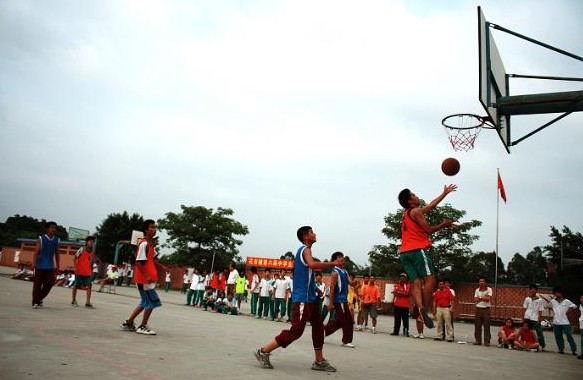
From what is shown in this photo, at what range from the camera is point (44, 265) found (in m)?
11.2

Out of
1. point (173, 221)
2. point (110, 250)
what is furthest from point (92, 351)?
point (110, 250)

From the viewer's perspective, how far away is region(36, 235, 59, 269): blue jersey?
36.8 feet

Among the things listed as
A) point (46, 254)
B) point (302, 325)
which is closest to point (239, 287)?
point (46, 254)

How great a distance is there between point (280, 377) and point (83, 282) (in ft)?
32.2

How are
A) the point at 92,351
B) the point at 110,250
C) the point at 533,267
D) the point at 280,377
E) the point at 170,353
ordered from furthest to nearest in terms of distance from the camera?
Answer: the point at 533,267, the point at 110,250, the point at 170,353, the point at 92,351, the point at 280,377

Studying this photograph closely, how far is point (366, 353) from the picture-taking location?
8875mm

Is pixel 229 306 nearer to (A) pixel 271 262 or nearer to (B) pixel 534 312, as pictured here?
(B) pixel 534 312

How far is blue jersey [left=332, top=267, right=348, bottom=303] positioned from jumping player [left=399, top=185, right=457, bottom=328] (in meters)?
3.36

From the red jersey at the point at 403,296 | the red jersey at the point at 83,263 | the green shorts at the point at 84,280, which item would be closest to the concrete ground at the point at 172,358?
the green shorts at the point at 84,280

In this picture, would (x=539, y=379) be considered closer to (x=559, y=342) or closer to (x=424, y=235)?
(x=424, y=235)

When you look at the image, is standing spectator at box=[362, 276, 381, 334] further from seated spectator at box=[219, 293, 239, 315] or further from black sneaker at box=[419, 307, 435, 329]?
black sneaker at box=[419, 307, 435, 329]

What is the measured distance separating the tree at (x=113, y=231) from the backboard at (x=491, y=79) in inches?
2229

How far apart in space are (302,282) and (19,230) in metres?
111

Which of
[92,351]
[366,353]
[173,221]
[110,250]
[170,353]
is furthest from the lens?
[110,250]
